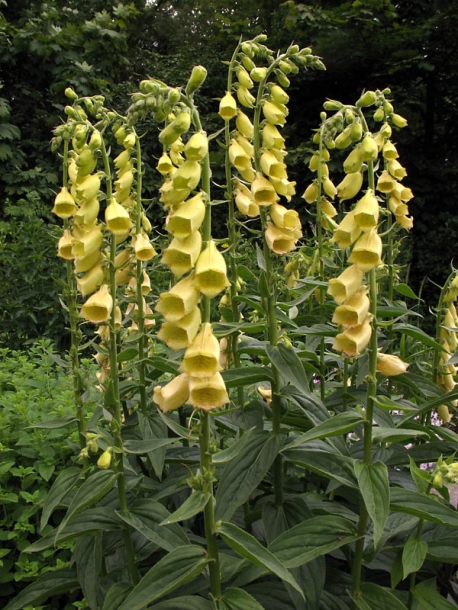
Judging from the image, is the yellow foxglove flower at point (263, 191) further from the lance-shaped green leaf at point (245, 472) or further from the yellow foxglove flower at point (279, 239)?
the lance-shaped green leaf at point (245, 472)

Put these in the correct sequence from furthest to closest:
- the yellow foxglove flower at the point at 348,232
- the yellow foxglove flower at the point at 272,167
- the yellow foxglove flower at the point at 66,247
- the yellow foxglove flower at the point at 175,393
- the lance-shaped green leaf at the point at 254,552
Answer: the yellow foxglove flower at the point at 66,247, the yellow foxglove flower at the point at 272,167, the yellow foxglove flower at the point at 348,232, the yellow foxglove flower at the point at 175,393, the lance-shaped green leaf at the point at 254,552

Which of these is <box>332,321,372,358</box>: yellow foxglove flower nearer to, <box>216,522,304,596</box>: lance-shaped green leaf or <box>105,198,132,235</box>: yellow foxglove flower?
<box>216,522,304,596</box>: lance-shaped green leaf

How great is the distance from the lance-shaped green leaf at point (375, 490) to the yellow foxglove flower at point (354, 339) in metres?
0.31

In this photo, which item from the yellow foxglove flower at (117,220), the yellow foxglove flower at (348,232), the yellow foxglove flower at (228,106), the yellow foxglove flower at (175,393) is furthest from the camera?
the yellow foxglove flower at (228,106)

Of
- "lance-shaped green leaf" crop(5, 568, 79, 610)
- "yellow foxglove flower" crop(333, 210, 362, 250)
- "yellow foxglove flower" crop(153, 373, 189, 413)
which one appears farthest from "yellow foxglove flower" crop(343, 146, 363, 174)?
"lance-shaped green leaf" crop(5, 568, 79, 610)

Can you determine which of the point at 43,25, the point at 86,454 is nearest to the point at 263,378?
the point at 86,454

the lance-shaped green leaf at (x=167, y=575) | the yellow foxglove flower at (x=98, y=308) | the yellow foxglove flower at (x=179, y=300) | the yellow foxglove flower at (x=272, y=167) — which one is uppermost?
the yellow foxglove flower at (x=272, y=167)

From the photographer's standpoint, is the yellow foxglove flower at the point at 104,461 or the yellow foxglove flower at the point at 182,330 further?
the yellow foxglove flower at the point at 104,461

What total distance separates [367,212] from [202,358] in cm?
59

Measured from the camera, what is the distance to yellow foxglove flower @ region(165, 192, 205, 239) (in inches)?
52.6

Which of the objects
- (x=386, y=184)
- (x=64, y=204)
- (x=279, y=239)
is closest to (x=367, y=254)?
(x=279, y=239)

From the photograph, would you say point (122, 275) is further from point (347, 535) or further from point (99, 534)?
point (347, 535)

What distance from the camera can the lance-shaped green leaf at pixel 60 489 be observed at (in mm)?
1823

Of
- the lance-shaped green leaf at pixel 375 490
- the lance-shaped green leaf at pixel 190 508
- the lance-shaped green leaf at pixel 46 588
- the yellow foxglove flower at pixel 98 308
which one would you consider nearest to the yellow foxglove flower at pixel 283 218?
the yellow foxglove flower at pixel 98 308
